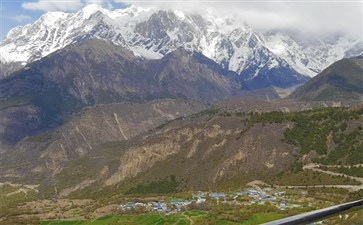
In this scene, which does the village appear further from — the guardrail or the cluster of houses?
the guardrail

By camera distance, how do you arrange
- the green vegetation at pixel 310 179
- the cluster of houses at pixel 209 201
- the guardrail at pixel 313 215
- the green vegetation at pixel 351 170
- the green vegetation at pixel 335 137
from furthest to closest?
the green vegetation at pixel 335 137 → the green vegetation at pixel 351 170 → the green vegetation at pixel 310 179 → the cluster of houses at pixel 209 201 → the guardrail at pixel 313 215

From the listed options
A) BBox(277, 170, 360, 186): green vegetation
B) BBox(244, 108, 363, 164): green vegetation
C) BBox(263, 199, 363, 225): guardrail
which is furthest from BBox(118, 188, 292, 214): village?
BBox(263, 199, 363, 225): guardrail

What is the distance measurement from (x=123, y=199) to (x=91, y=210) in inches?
596

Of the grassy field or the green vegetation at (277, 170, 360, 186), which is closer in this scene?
the grassy field

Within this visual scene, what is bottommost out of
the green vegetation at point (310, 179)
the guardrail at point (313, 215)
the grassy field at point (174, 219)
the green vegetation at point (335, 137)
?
the green vegetation at point (310, 179)

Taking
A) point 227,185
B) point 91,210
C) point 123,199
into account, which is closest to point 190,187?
point 227,185

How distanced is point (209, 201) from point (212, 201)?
0.89 metres

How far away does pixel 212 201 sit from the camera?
14150 cm

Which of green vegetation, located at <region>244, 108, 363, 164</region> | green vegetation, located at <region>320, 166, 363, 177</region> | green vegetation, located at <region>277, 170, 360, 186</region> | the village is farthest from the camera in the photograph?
green vegetation, located at <region>244, 108, 363, 164</region>

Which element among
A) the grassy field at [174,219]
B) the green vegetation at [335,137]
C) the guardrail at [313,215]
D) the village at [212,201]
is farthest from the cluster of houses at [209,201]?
the guardrail at [313,215]

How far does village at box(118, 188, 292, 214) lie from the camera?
447 feet

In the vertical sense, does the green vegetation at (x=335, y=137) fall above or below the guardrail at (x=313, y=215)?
below

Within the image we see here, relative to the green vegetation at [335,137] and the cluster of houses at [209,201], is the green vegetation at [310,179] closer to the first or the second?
the green vegetation at [335,137]

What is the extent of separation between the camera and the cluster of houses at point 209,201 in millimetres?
137625
